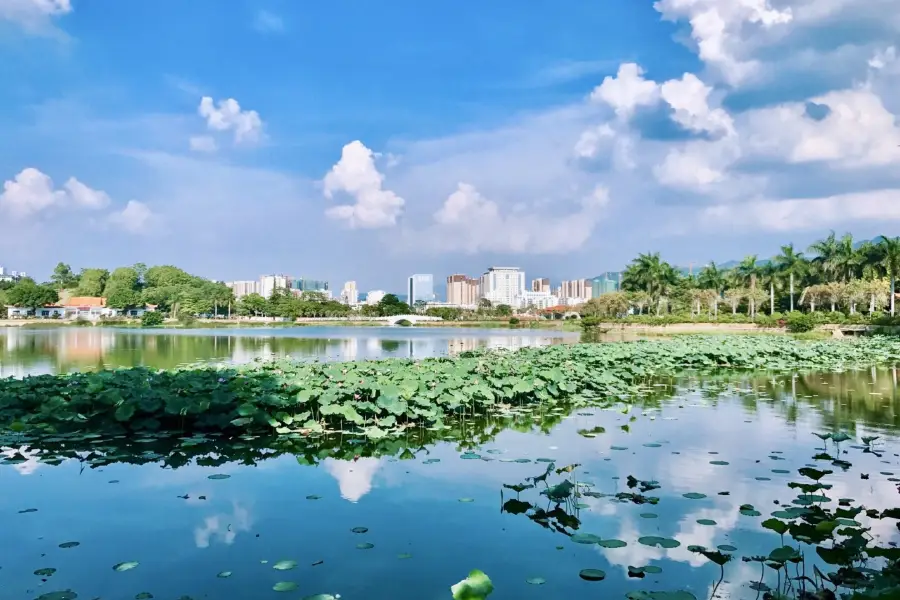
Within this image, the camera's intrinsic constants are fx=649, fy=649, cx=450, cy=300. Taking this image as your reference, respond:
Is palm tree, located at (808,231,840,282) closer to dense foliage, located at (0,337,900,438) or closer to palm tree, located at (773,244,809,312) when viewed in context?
palm tree, located at (773,244,809,312)

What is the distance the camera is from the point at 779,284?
53.9 m

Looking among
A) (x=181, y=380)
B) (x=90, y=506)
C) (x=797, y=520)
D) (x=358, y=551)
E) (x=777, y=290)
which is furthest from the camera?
(x=777, y=290)

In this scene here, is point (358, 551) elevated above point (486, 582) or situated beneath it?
situated beneath

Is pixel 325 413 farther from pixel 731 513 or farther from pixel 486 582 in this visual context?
pixel 486 582

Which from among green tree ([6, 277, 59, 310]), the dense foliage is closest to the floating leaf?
the dense foliage

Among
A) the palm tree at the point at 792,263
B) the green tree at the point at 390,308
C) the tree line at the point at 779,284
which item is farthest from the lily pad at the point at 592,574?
the green tree at the point at 390,308

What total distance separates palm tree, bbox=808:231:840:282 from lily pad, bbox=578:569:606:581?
5385 cm

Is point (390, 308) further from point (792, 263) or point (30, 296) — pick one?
point (792, 263)

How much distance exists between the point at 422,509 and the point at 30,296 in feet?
323

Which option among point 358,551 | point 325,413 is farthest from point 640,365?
point 358,551

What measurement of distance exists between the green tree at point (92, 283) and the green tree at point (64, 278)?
274cm

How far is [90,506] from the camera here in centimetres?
512

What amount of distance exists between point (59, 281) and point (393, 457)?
386 ft

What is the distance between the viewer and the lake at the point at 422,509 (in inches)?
148
